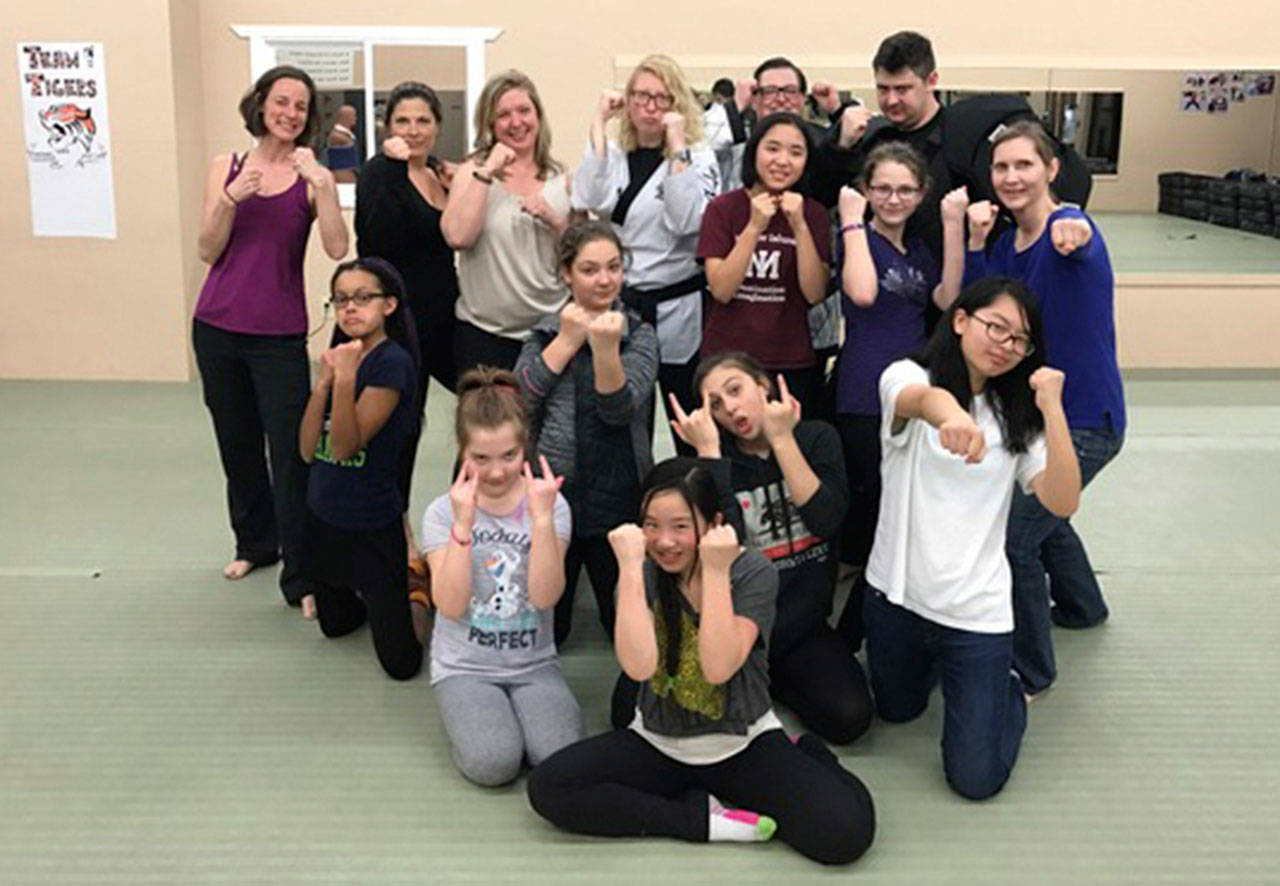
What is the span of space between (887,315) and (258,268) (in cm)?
185

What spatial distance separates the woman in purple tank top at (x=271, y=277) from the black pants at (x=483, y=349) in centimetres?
44

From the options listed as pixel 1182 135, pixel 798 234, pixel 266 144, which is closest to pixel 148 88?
pixel 266 144

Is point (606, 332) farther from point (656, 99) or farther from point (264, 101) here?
point (264, 101)

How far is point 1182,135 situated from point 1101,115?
0.88m

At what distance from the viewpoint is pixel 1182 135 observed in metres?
8.09

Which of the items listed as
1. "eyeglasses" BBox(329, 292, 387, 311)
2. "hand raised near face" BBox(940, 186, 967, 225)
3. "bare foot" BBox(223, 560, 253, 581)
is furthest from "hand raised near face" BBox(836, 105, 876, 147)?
"bare foot" BBox(223, 560, 253, 581)

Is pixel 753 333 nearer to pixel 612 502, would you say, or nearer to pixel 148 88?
pixel 612 502

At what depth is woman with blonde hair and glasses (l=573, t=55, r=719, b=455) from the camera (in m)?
3.52

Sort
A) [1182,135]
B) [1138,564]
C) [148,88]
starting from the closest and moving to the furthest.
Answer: [1138,564]
[148,88]
[1182,135]

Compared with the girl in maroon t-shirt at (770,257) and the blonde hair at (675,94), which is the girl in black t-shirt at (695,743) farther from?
the blonde hair at (675,94)

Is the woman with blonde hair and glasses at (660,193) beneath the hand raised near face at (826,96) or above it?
beneath

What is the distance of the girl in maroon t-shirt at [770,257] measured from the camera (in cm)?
333

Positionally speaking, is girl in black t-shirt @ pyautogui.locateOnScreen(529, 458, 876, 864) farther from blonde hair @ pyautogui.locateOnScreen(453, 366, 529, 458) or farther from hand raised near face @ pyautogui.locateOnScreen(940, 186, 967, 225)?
hand raised near face @ pyautogui.locateOnScreen(940, 186, 967, 225)

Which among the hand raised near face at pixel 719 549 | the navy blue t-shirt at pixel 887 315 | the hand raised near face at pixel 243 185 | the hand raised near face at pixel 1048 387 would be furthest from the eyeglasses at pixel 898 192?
the hand raised near face at pixel 243 185
